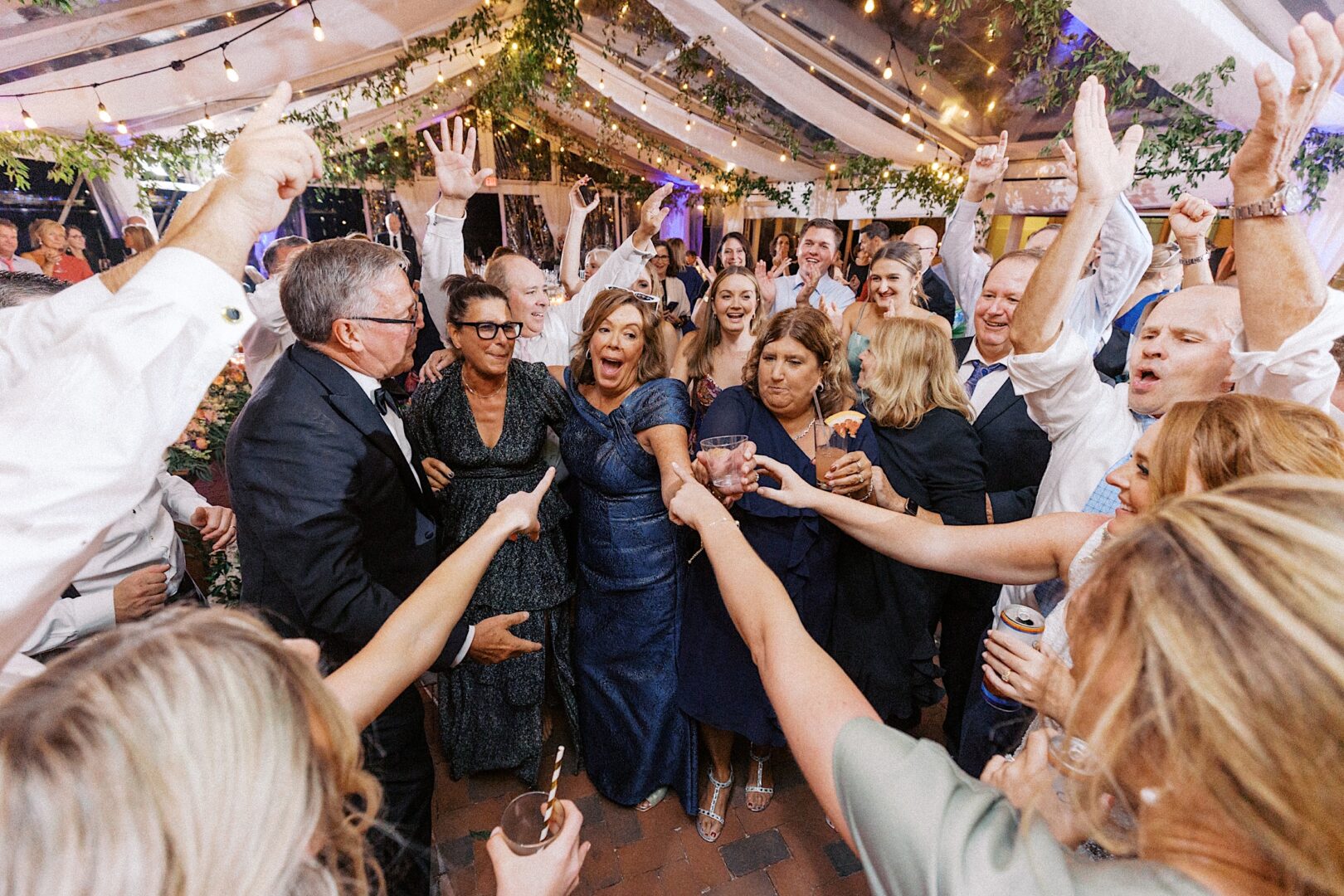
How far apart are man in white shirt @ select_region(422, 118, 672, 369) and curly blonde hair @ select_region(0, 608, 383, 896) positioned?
234cm

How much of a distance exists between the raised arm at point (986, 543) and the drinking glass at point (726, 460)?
360mm

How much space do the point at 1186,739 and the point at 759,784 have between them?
7.74 feet

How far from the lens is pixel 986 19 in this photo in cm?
424

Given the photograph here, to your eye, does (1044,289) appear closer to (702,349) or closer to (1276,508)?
(1276,508)

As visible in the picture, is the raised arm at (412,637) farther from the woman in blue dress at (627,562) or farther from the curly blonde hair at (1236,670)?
the curly blonde hair at (1236,670)

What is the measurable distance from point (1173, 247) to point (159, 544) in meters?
6.02

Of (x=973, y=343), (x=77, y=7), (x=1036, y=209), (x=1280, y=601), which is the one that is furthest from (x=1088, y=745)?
(x=1036, y=209)

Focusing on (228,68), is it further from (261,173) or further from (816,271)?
(261,173)

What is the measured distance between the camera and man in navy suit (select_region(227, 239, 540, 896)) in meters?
1.54

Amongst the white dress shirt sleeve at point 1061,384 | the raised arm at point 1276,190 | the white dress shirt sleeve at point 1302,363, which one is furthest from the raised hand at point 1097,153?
the white dress shirt sleeve at point 1302,363

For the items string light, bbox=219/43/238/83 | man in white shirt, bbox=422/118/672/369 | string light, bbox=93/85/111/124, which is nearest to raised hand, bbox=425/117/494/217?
man in white shirt, bbox=422/118/672/369

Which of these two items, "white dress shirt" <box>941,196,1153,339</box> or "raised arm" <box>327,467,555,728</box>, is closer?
"raised arm" <box>327,467,555,728</box>

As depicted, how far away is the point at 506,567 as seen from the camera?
245cm

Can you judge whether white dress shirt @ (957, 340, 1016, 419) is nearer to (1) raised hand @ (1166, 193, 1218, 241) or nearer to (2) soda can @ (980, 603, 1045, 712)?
(1) raised hand @ (1166, 193, 1218, 241)
